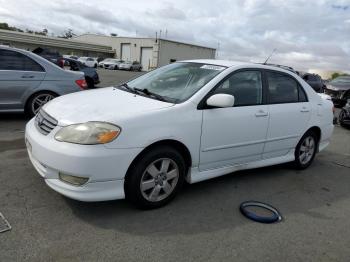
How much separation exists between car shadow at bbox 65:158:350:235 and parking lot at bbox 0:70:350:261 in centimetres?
1

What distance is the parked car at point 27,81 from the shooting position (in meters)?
7.06

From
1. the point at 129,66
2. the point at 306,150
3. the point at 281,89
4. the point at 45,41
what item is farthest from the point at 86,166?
the point at 45,41

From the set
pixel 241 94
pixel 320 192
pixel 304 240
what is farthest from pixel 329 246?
pixel 241 94

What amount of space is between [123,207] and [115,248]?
0.76 m

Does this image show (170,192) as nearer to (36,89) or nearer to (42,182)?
(42,182)

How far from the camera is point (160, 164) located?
373cm

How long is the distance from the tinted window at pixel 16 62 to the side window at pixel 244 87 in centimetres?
462

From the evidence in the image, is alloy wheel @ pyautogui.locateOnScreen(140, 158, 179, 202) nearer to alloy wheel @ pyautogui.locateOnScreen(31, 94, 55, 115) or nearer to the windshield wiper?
the windshield wiper

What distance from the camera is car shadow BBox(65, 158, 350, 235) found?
11.5 ft

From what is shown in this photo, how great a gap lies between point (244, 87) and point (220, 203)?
1.50 metres

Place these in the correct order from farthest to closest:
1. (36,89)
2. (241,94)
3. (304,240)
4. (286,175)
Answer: (36,89) → (286,175) → (241,94) → (304,240)

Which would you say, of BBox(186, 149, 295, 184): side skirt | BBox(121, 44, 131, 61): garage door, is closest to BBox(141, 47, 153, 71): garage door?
BBox(121, 44, 131, 61): garage door

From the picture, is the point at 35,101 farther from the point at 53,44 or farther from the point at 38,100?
the point at 53,44

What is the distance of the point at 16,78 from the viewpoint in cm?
710
